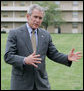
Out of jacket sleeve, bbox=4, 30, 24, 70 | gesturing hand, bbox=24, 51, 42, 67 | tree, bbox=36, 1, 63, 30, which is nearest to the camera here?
gesturing hand, bbox=24, 51, 42, 67

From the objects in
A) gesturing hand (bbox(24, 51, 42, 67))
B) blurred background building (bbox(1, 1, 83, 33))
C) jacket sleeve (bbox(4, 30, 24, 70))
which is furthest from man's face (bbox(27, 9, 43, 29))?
blurred background building (bbox(1, 1, 83, 33))

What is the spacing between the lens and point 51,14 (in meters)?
66.9

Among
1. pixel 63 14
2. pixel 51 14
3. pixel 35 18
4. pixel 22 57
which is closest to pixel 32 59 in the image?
pixel 22 57

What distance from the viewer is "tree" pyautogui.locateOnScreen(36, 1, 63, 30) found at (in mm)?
66812

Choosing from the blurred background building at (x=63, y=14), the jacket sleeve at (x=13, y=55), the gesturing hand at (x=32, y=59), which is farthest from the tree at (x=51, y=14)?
the gesturing hand at (x=32, y=59)

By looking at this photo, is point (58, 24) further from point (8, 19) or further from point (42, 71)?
point (42, 71)

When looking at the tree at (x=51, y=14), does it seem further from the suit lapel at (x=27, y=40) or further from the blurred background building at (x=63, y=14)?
the suit lapel at (x=27, y=40)

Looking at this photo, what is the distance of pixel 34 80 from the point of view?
13.9 feet

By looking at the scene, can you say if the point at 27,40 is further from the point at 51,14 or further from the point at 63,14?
the point at 63,14

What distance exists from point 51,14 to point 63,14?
5199 millimetres

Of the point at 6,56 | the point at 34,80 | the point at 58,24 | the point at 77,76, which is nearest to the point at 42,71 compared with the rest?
the point at 34,80

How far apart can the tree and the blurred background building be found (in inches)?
83.5

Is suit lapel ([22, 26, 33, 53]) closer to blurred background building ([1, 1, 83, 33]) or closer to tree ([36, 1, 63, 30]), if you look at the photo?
tree ([36, 1, 63, 30])

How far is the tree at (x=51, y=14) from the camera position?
66812 millimetres
